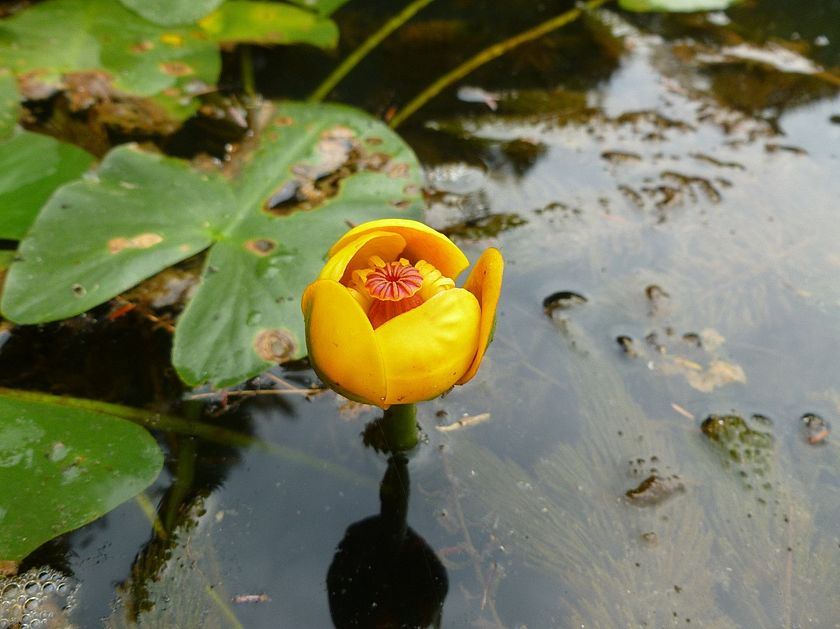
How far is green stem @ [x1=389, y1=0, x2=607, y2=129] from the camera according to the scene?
2.03 meters

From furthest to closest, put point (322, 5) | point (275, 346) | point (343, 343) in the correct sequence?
point (322, 5), point (275, 346), point (343, 343)

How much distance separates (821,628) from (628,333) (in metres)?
0.61

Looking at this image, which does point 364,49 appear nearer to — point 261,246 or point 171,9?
point 171,9

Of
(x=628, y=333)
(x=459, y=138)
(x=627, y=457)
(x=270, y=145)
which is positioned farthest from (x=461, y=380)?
(x=459, y=138)

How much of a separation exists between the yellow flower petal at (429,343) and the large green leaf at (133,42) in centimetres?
126

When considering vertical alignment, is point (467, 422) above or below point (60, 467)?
below

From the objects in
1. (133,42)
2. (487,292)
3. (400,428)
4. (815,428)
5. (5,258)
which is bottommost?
(815,428)

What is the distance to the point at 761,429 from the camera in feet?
4.39

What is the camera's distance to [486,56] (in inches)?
87.1

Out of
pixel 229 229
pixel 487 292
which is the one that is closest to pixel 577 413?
pixel 487 292

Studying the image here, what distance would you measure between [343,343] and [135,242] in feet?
2.32

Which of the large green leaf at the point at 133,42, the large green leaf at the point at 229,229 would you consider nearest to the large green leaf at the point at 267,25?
the large green leaf at the point at 133,42

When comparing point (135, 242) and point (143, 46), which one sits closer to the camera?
point (135, 242)

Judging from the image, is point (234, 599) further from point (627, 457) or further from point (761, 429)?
point (761, 429)
